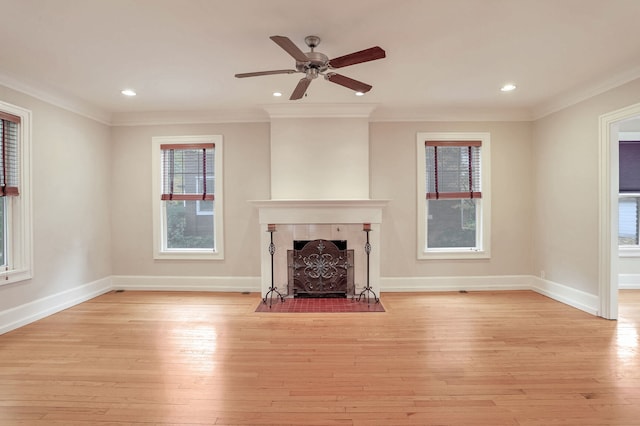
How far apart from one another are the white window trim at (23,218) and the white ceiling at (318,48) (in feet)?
1.60

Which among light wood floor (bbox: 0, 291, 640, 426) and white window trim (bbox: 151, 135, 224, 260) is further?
white window trim (bbox: 151, 135, 224, 260)

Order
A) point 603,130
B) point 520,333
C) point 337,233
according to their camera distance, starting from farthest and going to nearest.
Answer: point 337,233
point 603,130
point 520,333

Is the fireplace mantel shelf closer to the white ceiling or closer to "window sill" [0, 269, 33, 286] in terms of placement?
the white ceiling

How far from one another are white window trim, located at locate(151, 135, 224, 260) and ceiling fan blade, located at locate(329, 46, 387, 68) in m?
2.84

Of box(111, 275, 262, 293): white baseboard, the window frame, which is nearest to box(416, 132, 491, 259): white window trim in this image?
the window frame

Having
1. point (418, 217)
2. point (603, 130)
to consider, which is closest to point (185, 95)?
point (418, 217)

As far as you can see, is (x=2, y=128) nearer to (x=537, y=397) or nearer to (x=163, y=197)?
(x=163, y=197)

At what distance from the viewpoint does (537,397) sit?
2133 mm

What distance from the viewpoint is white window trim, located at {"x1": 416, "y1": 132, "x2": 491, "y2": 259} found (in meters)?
4.68

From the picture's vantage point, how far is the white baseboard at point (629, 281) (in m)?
4.84

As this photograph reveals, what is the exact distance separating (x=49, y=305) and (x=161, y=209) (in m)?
1.76

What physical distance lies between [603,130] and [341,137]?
302cm

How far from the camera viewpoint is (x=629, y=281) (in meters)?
4.86

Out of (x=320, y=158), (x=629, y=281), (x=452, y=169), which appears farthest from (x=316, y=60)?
(x=629, y=281)
